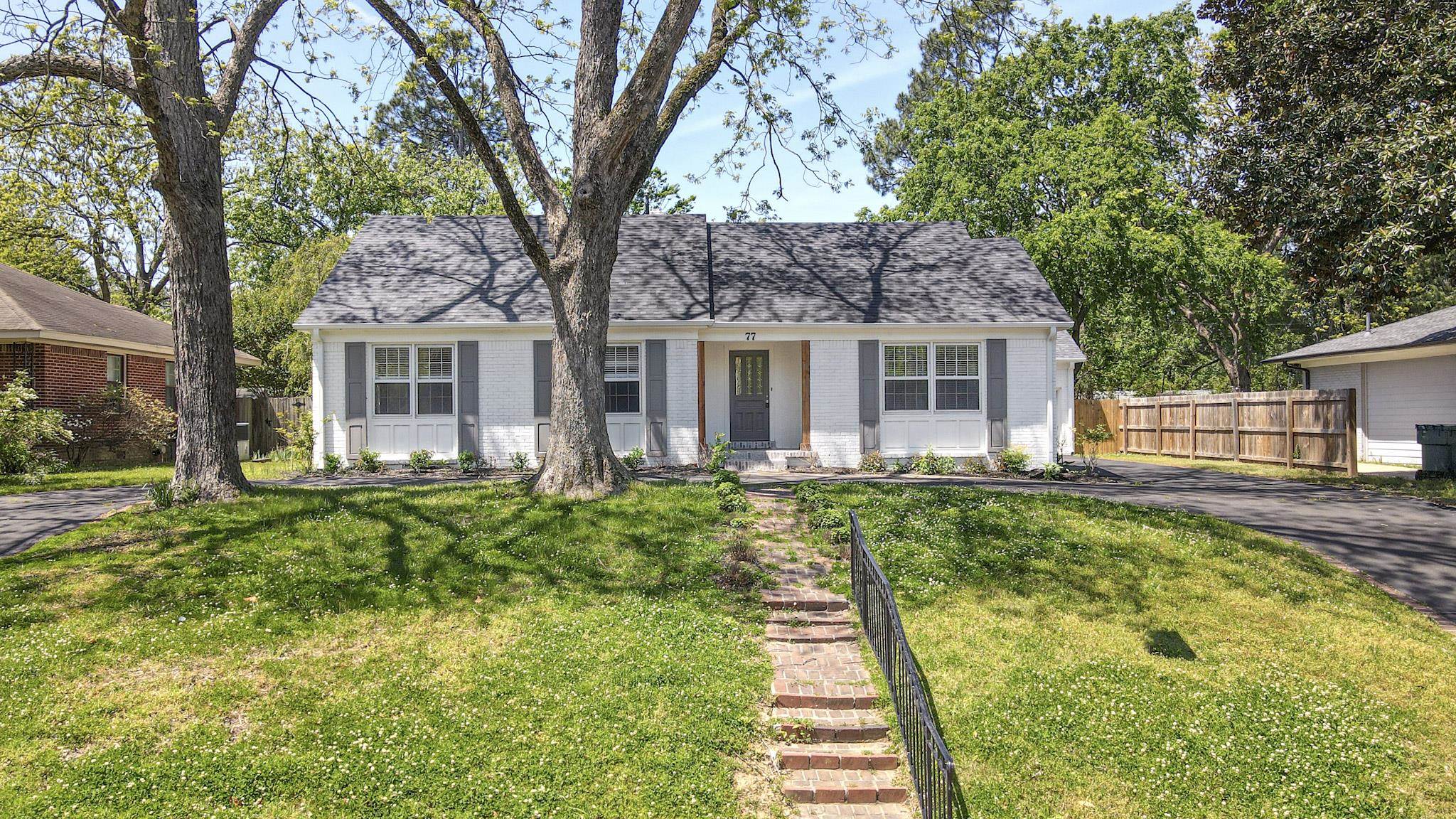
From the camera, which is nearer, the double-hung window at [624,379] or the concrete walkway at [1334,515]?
Answer: the concrete walkway at [1334,515]

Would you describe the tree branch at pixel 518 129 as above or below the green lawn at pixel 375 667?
above

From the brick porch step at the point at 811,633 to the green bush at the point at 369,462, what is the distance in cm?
1139

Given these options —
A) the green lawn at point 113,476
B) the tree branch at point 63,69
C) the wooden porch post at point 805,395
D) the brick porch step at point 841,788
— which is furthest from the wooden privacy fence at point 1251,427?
the green lawn at point 113,476

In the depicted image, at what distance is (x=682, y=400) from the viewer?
1647cm

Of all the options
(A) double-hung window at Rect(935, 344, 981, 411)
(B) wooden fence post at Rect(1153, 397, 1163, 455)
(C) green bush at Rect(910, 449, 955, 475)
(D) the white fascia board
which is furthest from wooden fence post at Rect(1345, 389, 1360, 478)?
(C) green bush at Rect(910, 449, 955, 475)

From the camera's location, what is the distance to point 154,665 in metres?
6.28

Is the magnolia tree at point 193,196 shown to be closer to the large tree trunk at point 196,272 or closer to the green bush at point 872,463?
the large tree trunk at point 196,272

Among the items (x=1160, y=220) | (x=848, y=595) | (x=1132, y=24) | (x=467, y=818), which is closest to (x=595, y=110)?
(x=848, y=595)

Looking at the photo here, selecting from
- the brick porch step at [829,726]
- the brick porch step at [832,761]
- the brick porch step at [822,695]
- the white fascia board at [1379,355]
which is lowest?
the brick porch step at [832,761]

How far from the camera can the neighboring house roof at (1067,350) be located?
21.2m

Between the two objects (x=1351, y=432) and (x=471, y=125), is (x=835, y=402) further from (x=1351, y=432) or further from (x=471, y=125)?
(x=1351, y=432)

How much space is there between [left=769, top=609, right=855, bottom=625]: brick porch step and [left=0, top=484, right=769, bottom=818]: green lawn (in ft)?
0.85

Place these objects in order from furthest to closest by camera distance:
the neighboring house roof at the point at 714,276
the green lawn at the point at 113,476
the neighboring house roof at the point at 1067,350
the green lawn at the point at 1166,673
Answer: the neighboring house roof at the point at 1067,350
the neighboring house roof at the point at 714,276
the green lawn at the point at 113,476
the green lawn at the point at 1166,673

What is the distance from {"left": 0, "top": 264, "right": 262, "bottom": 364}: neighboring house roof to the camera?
55.0 feet
